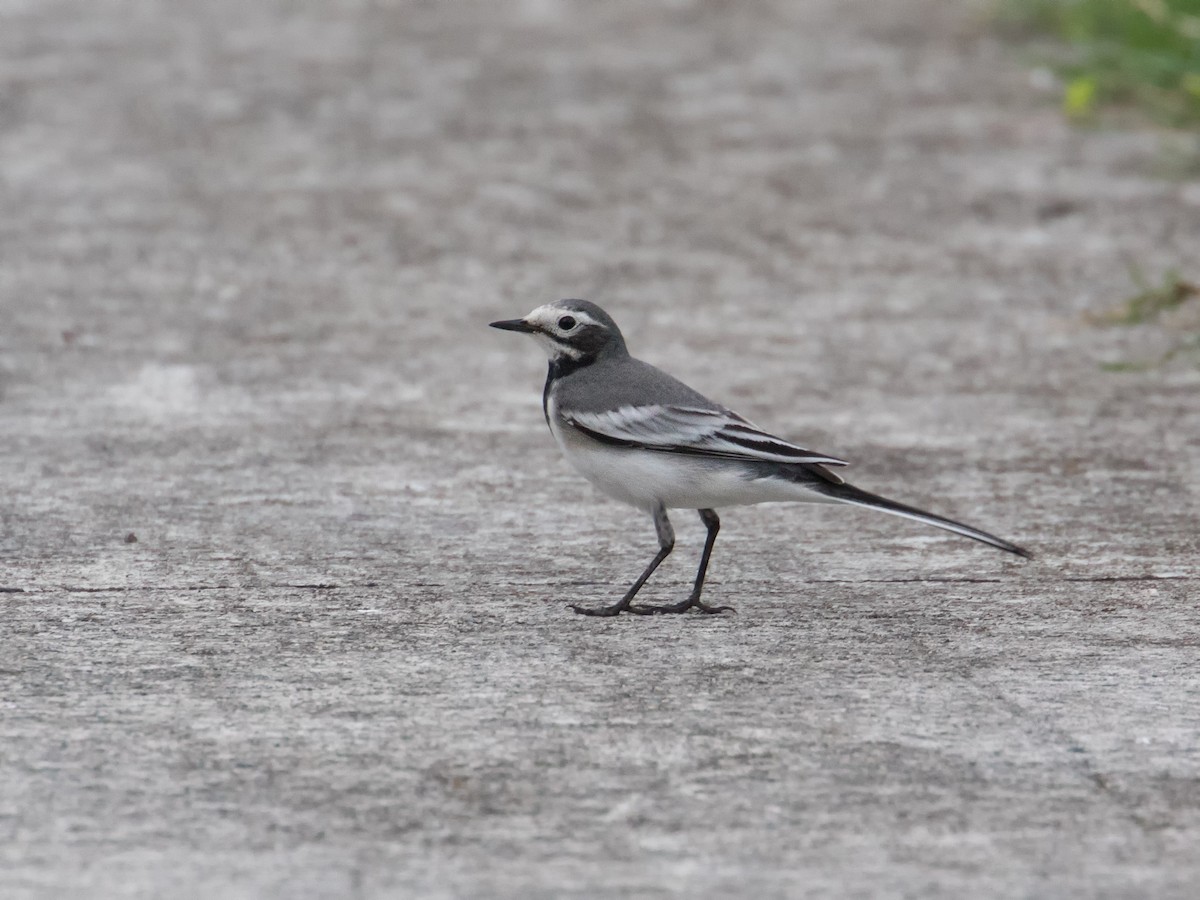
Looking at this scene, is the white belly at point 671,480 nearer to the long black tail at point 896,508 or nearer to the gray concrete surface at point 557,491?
the long black tail at point 896,508

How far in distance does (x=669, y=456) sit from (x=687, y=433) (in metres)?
0.08

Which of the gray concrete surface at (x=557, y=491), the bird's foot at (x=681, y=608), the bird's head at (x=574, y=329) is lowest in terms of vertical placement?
the bird's foot at (x=681, y=608)

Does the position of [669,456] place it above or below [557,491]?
above

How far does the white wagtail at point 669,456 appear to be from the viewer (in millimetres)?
4965

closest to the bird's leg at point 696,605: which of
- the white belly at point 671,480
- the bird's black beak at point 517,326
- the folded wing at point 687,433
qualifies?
the white belly at point 671,480

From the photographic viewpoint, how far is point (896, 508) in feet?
15.5

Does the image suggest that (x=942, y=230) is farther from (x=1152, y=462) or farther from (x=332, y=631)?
(x=332, y=631)

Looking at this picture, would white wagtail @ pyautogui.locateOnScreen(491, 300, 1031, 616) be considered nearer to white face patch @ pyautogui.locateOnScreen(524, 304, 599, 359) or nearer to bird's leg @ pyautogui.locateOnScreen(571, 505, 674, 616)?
bird's leg @ pyautogui.locateOnScreen(571, 505, 674, 616)

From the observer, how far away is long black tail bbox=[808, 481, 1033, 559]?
4730 mm

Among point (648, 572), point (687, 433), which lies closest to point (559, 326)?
point (687, 433)

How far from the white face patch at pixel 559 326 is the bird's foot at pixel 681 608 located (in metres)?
0.85

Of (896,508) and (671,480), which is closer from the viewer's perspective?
(896,508)

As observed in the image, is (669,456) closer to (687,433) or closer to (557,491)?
(687,433)

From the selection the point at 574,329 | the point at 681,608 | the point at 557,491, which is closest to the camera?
the point at 681,608
